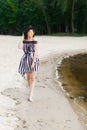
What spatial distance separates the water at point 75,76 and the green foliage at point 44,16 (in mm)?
17671

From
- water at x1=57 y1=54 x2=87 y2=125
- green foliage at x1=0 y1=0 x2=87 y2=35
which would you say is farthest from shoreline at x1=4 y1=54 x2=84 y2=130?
green foliage at x1=0 y1=0 x2=87 y2=35

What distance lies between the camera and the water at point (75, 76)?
12.6 meters

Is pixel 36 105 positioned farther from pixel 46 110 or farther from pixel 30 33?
pixel 30 33

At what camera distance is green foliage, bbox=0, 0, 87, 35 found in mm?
39531

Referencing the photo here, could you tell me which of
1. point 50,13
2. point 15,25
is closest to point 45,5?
point 50,13

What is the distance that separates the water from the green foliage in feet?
58.0

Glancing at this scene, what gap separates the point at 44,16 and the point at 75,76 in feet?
84.6

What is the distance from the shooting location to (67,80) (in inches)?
587

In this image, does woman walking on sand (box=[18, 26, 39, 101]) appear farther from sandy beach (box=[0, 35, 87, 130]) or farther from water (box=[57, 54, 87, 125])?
water (box=[57, 54, 87, 125])

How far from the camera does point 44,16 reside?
41438 millimetres

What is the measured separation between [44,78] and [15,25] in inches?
1243

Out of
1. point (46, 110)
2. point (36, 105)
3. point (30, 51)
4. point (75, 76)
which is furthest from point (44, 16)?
point (46, 110)

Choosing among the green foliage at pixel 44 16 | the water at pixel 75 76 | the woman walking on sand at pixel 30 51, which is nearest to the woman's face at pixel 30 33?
the woman walking on sand at pixel 30 51

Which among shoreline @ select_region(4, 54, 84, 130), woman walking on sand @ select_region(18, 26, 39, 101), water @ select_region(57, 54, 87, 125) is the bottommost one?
water @ select_region(57, 54, 87, 125)
